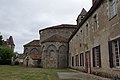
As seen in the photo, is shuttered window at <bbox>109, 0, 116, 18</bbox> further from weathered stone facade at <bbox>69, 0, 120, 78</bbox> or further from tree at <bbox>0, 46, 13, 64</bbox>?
tree at <bbox>0, 46, 13, 64</bbox>

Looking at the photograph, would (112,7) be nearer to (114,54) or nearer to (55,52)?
(114,54)

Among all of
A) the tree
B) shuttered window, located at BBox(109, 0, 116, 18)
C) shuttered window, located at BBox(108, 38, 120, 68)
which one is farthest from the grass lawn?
the tree

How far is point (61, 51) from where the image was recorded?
42344 millimetres

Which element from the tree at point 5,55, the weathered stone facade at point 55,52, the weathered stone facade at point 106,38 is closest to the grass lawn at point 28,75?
the weathered stone facade at point 106,38

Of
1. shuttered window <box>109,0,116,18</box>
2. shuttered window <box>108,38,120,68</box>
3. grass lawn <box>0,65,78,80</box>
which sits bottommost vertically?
grass lawn <box>0,65,78,80</box>

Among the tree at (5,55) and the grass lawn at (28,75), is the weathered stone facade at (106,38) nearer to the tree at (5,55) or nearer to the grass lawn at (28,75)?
the grass lawn at (28,75)

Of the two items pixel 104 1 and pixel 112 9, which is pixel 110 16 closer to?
pixel 112 9

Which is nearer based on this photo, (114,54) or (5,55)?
(114,54)

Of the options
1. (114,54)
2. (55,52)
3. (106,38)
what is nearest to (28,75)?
(106,38)

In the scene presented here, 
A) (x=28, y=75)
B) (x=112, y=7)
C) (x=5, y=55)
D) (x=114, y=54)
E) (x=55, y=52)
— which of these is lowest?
(x=28, y=75)

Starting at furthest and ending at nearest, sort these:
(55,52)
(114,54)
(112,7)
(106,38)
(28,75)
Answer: (55,52)
(28,75)
(106,38)
(112,7)
(114,54)

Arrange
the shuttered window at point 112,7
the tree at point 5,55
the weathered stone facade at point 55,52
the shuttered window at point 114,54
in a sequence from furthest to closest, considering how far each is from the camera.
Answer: the tree at point 5,55 < the weathered stone facade at point 55,52 < the shuttered window at point 112,7 < the shuttered window at point 114,54

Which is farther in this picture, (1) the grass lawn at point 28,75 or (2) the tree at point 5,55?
(2) the tree at point 5,55

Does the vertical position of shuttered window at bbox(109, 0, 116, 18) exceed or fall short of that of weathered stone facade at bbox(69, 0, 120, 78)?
it exceeds it
